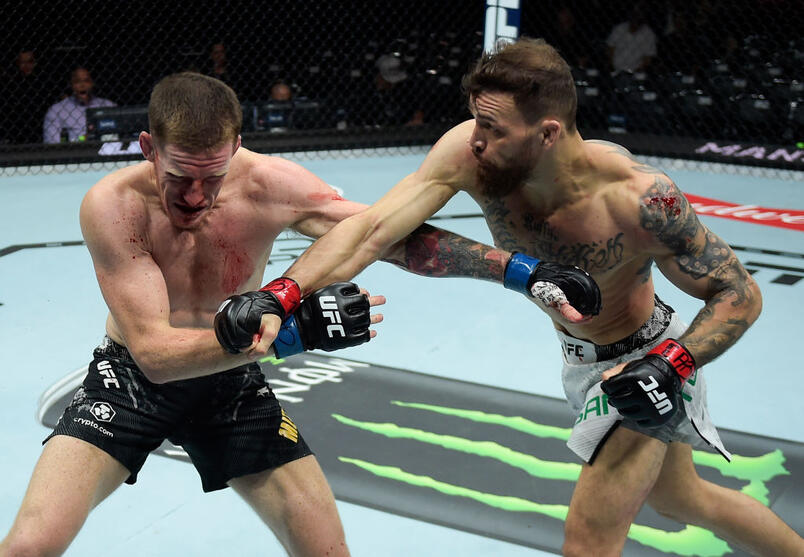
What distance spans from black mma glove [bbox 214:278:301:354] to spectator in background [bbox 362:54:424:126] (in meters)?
7.03

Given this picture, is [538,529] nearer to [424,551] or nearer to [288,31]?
[424,551]

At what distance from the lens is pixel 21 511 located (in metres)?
2.07

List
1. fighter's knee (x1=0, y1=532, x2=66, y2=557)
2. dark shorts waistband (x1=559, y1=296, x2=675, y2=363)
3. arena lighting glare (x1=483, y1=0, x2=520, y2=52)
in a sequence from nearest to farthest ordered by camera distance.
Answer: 1. fighter's knee (x1=0, y1=532, x2=66, y2=557)
2. dark shorts waistband (x1=559, y1=296, x2=675, y2=363)
3. arena lighting glare (x1=483, y1=0, x2=520, y2=52)

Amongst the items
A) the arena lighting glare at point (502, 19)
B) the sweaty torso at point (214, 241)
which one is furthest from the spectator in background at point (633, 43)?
the sweaty torso at point (214, 241)

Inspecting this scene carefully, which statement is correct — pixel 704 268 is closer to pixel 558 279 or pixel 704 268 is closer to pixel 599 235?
pixel 599 235

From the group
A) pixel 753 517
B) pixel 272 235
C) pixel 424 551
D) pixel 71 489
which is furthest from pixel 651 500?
pixel 71 489

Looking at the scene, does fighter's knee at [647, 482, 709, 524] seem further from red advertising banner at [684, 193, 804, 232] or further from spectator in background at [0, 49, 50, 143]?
spectator in background at [0, 49, 50, 143]

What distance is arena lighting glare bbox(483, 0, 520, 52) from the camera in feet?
23.6

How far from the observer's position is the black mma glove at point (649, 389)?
6.89 feet

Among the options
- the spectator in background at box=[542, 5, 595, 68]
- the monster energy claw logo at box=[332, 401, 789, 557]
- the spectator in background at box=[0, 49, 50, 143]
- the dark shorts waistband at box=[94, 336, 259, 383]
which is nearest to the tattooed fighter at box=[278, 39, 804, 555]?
the dark shorts waistband at box=[94, 336, 259, 383]

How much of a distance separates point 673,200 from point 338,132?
6.81 metres

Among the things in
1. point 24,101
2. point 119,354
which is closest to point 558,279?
point 119,354

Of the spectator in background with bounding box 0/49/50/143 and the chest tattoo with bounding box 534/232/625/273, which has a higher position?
the chest tattoo with bounding box 534/232/625/273

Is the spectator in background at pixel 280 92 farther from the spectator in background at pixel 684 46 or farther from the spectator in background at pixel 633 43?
the spectator in background at pixel 684 46
